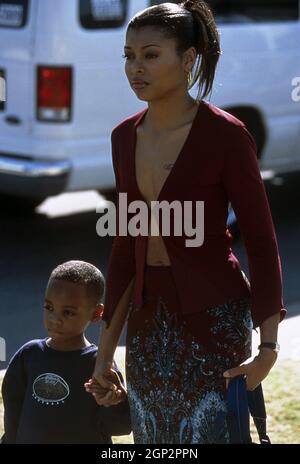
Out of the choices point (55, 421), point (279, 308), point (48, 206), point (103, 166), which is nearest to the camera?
point (279, 308)

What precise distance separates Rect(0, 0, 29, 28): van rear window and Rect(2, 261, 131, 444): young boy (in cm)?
392

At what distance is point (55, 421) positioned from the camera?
11.1 ft

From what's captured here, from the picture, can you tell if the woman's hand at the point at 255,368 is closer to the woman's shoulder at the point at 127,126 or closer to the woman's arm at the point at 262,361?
the woman's arm at the point at 262,361

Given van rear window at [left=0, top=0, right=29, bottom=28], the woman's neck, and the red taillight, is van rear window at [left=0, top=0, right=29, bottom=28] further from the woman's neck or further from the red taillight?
the woman's neck

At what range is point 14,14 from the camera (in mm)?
7129

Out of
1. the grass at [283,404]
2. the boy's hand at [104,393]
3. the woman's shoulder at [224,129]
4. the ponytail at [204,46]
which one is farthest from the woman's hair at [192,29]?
the grass at [283,404]

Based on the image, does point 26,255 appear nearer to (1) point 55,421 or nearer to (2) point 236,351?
(1) point 55,421

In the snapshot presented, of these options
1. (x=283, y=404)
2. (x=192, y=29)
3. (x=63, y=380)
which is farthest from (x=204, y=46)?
(x=283, y=404)

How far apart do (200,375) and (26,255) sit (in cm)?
465

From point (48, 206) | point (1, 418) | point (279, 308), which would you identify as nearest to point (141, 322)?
point (279, 308)

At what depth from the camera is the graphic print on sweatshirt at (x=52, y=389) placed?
133 inches

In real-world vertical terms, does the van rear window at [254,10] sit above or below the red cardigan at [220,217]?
above

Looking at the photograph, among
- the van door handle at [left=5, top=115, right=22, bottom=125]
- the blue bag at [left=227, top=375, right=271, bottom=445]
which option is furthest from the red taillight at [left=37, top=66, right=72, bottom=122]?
the blue bag at [left=227, top=375, right=271, bottom=445]

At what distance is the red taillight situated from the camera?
694cm
